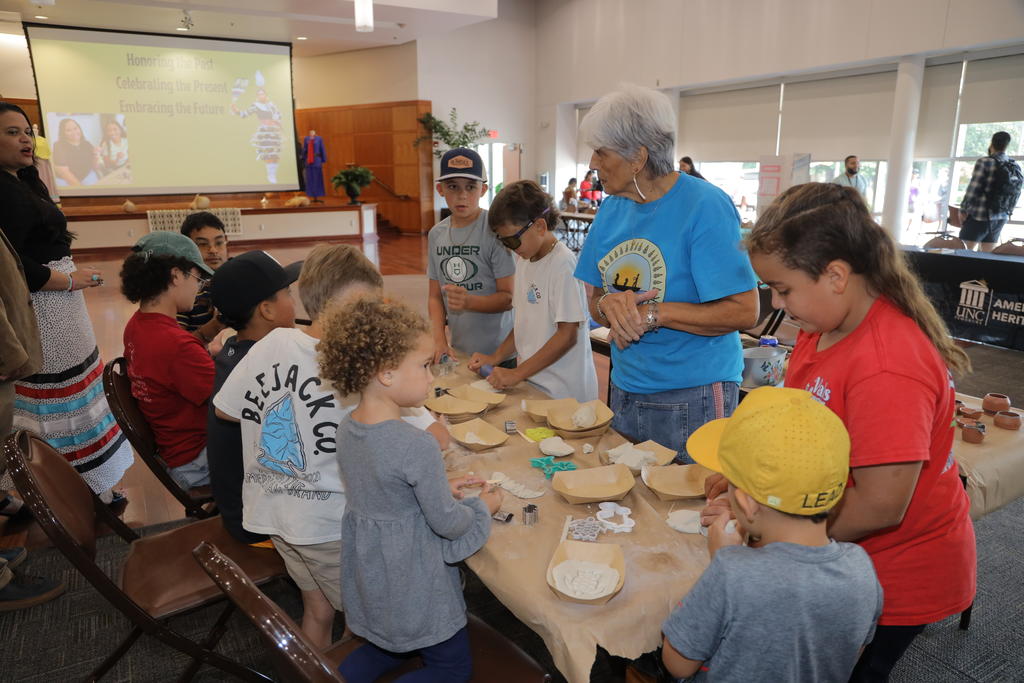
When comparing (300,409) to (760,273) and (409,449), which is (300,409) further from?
(760,273)


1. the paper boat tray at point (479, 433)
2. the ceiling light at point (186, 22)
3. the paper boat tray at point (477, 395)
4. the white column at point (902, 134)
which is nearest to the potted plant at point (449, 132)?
the ceiling light at point (186, 22)

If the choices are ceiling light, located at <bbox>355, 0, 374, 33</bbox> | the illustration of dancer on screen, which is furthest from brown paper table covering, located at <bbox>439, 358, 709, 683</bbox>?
the illustration of dancer on screen

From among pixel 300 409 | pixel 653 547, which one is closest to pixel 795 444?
pixel 653 547

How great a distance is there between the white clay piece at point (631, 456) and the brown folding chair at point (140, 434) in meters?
1.50

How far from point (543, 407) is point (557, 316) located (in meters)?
0.36

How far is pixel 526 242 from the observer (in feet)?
7.43

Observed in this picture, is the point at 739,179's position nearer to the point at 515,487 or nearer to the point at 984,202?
the point at 984,202

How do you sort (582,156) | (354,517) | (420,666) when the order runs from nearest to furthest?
(354,517) < (420,666) < (582,156)

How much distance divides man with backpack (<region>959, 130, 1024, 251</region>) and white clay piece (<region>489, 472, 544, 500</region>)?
24.5ft

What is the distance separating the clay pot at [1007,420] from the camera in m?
2.25

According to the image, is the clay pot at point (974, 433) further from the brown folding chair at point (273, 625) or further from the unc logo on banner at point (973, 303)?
the unc logo on banner at point (973, 303)

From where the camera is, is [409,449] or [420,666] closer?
[409,449]

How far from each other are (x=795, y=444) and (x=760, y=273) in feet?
1.27

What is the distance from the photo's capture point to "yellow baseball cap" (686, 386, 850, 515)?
910mm
